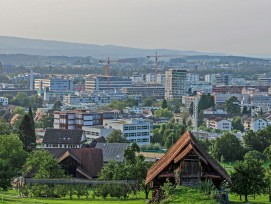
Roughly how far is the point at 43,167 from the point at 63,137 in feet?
72.7

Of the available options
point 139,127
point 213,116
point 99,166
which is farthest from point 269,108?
point 99,166

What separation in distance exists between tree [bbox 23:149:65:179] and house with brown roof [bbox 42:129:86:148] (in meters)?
18.0

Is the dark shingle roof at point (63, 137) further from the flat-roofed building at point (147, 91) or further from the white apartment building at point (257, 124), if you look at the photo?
the flat-roofed building at point (147, 91)

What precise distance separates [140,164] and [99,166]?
7.03 metres

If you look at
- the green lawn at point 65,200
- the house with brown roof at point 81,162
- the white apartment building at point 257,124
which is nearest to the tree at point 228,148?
the house with brown roof at point 81,162

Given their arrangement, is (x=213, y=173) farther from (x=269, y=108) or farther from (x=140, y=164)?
(x=269, y=108)

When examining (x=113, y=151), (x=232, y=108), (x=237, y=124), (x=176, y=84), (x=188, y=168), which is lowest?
(x=237, y=124)

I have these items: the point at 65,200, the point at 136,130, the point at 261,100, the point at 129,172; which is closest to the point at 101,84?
the point at 261,100

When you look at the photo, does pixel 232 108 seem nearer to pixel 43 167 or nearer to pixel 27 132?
pixel 27 132

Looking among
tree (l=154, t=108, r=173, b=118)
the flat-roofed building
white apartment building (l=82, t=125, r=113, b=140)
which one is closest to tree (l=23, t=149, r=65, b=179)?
white apartment building (l=82, t=125, r=113, b=140)

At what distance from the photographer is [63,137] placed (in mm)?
58062

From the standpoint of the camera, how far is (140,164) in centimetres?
3472

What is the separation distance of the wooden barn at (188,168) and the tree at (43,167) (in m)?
7.69

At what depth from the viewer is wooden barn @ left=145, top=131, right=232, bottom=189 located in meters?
28.4
